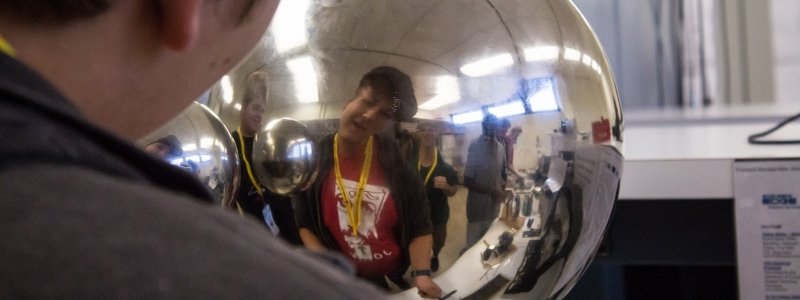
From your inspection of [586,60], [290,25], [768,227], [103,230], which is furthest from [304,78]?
[768,227]

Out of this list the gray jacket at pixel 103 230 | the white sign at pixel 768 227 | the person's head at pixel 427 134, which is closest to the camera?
the gray jacket at pixel 103 230

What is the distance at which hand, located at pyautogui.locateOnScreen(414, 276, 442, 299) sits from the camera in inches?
18.1

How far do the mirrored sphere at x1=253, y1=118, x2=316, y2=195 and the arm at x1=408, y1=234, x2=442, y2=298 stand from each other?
0.19 feet

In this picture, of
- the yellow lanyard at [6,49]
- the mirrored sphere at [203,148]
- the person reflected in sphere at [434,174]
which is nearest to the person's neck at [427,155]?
the person reflected in sphere at [434,174]

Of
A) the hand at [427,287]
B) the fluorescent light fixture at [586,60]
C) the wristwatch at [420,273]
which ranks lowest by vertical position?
the hand at [427,287]

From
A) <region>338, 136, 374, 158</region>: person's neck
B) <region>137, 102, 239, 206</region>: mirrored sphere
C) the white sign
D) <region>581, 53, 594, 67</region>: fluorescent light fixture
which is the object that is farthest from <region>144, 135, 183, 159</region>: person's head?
the white sign

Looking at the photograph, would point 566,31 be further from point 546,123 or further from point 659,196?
point 659,196

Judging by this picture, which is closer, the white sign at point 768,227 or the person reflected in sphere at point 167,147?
the person reflected in sphere at point 167,147

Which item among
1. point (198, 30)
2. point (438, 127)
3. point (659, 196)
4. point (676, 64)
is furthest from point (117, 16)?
point (676, 64)

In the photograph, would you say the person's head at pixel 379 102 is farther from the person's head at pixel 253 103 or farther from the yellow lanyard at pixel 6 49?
the yellow lanyard at pixel 6 49

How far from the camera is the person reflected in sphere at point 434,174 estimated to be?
1.42 ft

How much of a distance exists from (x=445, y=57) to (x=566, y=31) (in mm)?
74

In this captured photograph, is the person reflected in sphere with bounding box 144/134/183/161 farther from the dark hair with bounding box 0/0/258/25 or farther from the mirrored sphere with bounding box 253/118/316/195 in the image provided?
the dark hair with bounding box 0/0/258/25

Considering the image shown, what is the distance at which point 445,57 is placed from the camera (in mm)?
436
